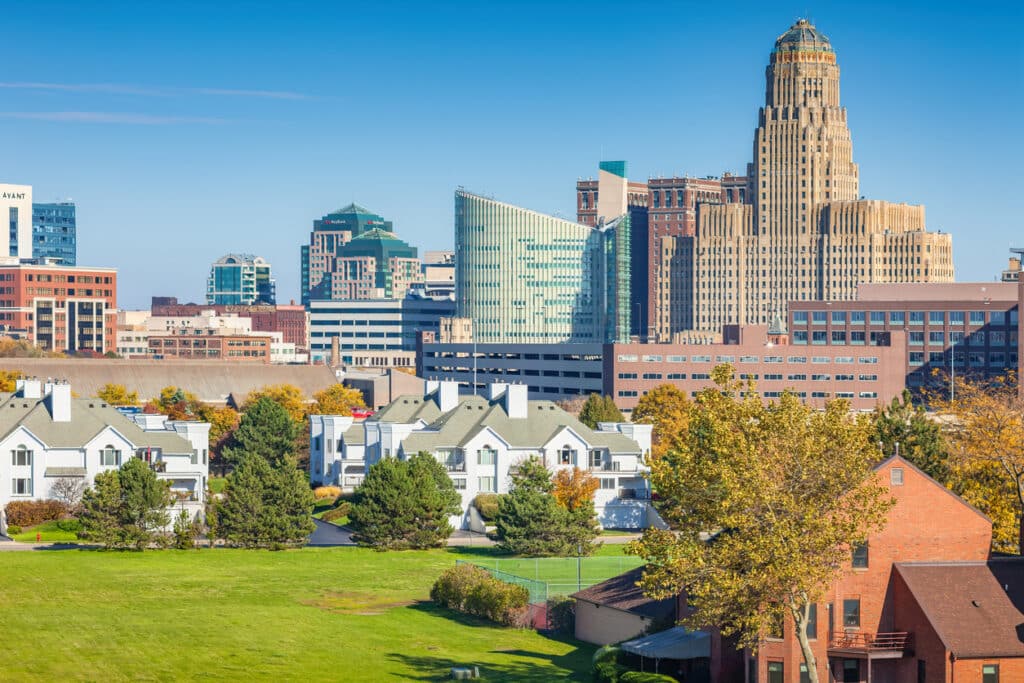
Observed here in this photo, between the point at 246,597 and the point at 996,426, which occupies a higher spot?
the point at 996,426

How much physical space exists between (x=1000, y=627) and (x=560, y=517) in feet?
146

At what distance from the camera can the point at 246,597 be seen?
90.5 metres

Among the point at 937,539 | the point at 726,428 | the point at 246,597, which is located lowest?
the point at 246,597

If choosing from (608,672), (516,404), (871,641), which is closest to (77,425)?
(516,404)

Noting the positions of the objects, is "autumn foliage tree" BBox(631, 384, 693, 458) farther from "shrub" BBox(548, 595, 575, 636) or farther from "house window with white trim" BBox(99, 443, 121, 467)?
"shrub" BBox(548, 595, 575, 636)

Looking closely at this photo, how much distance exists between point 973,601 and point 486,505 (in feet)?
205

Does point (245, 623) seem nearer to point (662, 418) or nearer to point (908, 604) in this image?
point (908, 604)

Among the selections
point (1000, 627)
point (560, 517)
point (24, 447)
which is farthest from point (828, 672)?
point (24, 447)

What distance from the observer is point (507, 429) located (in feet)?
436

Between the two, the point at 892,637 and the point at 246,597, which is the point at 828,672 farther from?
the point at 246,597

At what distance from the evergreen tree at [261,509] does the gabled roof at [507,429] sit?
21.4 metres

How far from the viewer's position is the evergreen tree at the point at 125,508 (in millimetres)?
106875

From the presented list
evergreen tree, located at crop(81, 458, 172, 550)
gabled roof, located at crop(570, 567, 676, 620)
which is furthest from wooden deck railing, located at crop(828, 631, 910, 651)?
evergreen tree, located at crop(81, 458, 172, 550)

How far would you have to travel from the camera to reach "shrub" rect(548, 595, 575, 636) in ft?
268
